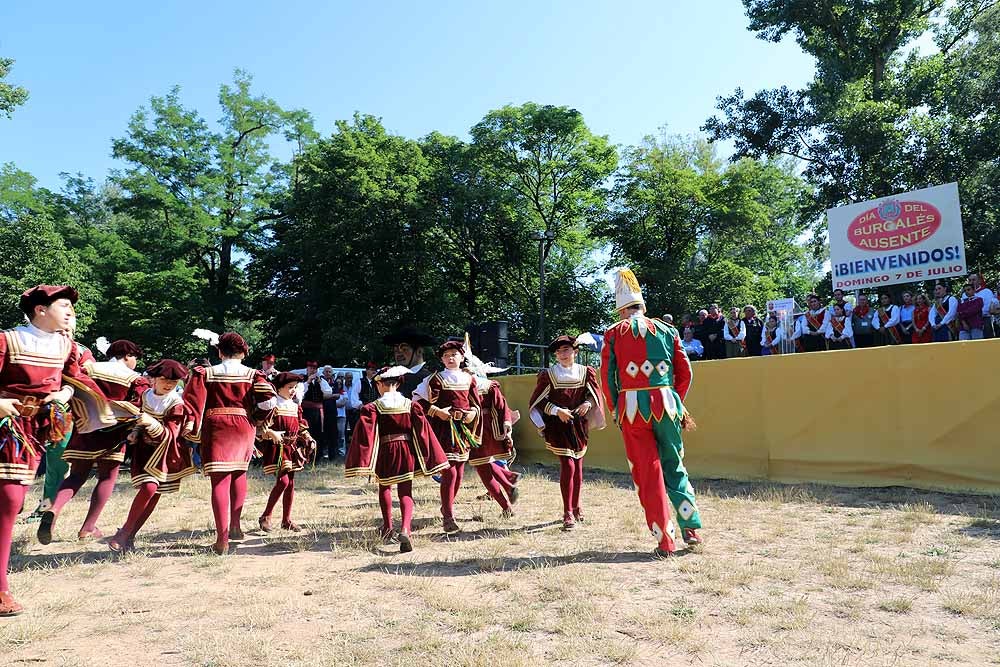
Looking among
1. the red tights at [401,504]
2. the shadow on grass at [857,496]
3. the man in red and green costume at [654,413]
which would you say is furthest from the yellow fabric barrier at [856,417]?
the red tights at [401,504]

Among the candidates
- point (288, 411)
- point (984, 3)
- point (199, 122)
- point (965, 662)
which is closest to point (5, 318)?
point (199, 122)

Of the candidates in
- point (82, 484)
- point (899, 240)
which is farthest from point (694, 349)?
point (82, 484)

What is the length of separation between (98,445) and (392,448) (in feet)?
9.06

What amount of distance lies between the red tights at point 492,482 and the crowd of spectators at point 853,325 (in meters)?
3.98

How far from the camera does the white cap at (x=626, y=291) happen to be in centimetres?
608

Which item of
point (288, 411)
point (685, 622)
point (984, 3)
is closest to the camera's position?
point (685, 622)

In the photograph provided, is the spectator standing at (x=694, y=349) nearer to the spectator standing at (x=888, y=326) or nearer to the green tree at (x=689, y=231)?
the spectator standing at (x=888, y=326)

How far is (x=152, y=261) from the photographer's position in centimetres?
3081

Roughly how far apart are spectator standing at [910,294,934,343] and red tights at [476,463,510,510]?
26.1ft

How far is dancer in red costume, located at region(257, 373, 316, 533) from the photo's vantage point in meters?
7.33

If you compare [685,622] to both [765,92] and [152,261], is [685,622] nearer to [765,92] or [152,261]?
[765,92]

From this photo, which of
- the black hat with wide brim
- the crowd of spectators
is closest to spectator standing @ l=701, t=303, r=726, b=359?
the crowd of spectators

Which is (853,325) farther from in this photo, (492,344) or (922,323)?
(492,344)

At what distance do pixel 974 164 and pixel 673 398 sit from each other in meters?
20.5
